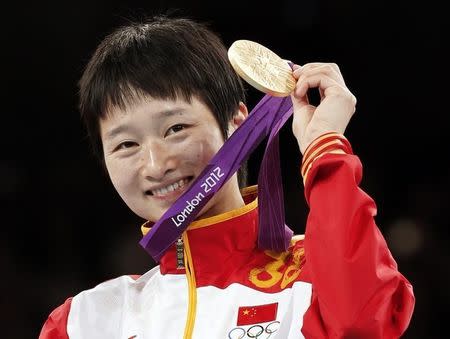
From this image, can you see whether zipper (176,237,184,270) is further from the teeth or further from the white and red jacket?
the teeth

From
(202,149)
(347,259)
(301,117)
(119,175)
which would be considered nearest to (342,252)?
(347,259)

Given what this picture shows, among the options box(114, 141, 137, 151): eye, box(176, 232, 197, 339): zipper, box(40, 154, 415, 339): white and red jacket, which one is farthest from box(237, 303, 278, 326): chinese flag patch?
box(114, 141, 137, 151): eye

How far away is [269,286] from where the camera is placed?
1.97 m

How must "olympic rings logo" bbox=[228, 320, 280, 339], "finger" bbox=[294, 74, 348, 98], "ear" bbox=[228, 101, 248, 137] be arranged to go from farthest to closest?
"ear" bbox=[228, 101, 248, 137]
"olympic rings logo" bbox=[228, 320, 280, 339]
"finger" bbox=[294, 74, 348, 98]

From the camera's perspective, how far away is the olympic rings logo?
189cm

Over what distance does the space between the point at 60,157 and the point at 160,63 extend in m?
2.19

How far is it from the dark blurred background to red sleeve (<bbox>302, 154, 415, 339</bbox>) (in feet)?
7.15

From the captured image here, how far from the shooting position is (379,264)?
1.66 metres

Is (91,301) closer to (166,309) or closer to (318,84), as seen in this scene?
(166,309)

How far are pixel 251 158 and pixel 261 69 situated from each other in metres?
2.15

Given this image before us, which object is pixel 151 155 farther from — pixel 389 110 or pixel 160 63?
pixel 389 110

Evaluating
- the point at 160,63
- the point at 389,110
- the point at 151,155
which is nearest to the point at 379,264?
the point at 151,155

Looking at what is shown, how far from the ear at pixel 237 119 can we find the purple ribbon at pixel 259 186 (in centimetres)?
15

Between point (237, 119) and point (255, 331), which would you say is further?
point (237, 119)
